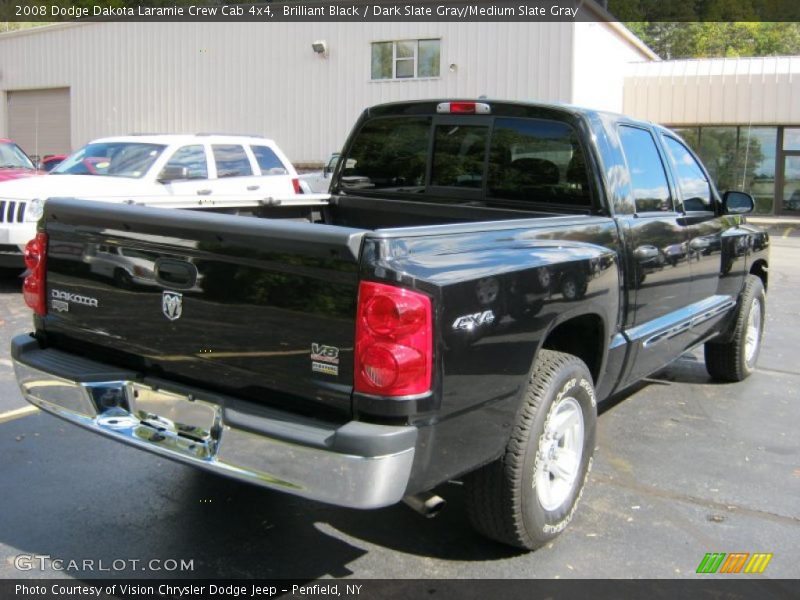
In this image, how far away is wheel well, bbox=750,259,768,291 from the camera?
252 inches

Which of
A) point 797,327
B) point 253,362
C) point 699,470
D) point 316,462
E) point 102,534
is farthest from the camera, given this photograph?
point 797,327

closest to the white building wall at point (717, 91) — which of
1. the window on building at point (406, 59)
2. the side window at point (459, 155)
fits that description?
the window on building at point (406, 59)

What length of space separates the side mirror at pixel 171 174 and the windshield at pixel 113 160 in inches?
7.9

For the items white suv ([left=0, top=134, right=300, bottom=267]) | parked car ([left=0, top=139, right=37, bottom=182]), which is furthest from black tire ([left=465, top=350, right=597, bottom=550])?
parked car ([left=0, top=139, right=37, bottom=182])

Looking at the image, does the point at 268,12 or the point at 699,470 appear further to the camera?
the point at 268,12

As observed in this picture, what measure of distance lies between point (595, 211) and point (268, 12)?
24317mm

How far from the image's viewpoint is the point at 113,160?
33.6 feet

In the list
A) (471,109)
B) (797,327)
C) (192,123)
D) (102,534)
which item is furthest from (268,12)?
(102,534)

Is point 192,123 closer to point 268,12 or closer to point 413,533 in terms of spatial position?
point 268,12

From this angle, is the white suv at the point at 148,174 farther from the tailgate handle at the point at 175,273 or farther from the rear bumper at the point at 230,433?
the tailgate handle at the point at 175,273

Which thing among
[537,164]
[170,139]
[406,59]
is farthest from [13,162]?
[406,59]

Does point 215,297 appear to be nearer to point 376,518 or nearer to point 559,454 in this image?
point 376,518

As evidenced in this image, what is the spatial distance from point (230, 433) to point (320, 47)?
928 inches

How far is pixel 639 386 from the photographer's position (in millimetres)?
6258
